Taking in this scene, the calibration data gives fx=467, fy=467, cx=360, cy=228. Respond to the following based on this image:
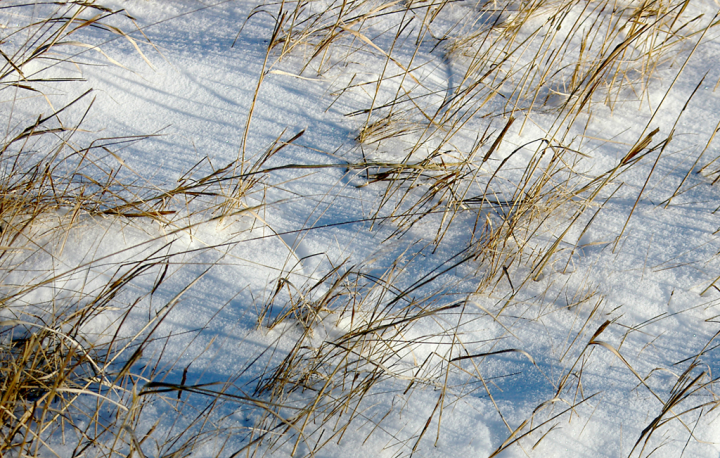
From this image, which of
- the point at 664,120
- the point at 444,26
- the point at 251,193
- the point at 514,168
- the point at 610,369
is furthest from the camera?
the point at 444,26

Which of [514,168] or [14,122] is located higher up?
[14,122]

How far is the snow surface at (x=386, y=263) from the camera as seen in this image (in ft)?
3.49

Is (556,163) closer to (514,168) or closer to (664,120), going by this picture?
(514,168)

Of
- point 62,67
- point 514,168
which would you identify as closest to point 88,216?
point 62,67

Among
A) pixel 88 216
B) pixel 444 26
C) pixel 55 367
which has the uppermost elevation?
pixel 444 26

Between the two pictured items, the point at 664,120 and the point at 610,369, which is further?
the point at 664,120

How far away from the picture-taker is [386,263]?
1262 mm

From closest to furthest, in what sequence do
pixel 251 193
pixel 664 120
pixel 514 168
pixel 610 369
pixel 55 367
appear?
pixel 55 367 < pixel 610 369 < pixel 251 193 < pixel 514 168 < pixel 664 120

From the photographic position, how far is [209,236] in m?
1.24

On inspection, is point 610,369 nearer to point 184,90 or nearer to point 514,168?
point 514,168

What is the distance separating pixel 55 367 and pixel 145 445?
25 cm

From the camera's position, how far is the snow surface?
1.06 m

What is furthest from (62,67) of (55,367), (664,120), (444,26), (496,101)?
(664,120)

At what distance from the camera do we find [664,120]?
5.01 feet
